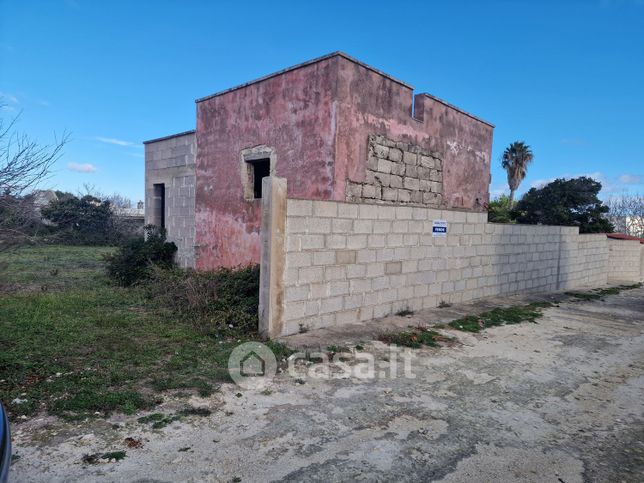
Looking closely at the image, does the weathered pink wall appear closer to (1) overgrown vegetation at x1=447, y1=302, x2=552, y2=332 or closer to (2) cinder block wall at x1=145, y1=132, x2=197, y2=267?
(2) cinder block wall at x1=145, y1=132, x2=197, y2=267

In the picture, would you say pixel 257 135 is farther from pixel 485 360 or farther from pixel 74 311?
pixel 485 360

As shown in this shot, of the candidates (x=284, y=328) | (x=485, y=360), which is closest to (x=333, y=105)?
(x=284, y=328)

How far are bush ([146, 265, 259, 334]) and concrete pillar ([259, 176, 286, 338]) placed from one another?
0.39 m

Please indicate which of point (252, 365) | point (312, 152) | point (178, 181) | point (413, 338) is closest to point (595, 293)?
point (413, 338)

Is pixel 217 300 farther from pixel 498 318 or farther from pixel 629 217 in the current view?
pixel 629 217

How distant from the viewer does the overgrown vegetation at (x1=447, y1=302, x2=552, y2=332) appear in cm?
673

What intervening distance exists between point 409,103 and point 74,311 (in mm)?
7458

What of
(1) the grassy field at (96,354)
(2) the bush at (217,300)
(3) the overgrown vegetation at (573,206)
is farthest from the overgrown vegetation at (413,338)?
(3) the overgrown vegetation at (573,206)

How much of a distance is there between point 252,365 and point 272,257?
1.45 m

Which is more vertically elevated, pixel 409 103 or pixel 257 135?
pixel 409 103

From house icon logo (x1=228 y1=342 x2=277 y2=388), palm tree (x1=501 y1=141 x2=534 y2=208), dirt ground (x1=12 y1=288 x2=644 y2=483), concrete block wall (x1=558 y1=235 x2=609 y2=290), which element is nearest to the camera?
dirt ground (x1=12 y1=288 x2=644 y2=483)

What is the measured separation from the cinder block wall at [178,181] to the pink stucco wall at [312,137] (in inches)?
21.0

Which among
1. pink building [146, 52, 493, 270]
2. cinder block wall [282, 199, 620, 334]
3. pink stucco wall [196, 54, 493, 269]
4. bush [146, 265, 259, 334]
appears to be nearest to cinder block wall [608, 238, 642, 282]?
cinder block wall [282, 199, 620, 334]

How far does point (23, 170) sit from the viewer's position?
6.50 meters
